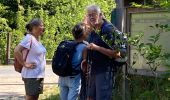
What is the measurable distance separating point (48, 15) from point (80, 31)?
20510 mm

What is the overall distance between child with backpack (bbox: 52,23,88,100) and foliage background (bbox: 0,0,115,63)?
18438 mm

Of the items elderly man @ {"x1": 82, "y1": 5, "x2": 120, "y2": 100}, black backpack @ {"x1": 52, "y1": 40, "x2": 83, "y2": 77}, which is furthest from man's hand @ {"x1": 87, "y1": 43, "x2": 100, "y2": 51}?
black backpack @ {"x1": 52, "y1": 40, "x2": 83, "y2": 77}

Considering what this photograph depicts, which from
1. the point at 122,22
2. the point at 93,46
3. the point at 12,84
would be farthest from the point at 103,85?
the point at 12,84

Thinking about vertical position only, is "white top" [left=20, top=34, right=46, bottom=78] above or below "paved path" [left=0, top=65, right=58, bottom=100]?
above

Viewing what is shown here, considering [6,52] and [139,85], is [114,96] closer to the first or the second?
[139,85]

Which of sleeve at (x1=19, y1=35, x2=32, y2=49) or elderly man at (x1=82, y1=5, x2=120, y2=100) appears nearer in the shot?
elderly man at (x1=82, y1=5, x2=120, y2=100)

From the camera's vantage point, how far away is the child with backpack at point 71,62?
6633mm

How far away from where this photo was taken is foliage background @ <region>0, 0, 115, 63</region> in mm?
25719

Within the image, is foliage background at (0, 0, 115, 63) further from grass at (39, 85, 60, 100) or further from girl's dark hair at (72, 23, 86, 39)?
girl's dark hair at (72, 23, 86, 39)

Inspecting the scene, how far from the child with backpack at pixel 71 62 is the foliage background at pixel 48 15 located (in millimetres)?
18438

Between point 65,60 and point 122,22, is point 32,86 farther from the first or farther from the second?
point 122,22

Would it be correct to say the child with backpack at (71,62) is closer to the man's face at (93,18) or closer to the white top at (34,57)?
the white top at (34,57)

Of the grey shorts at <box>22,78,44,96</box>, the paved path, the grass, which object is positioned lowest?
the paved path

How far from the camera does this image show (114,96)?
7.88m
